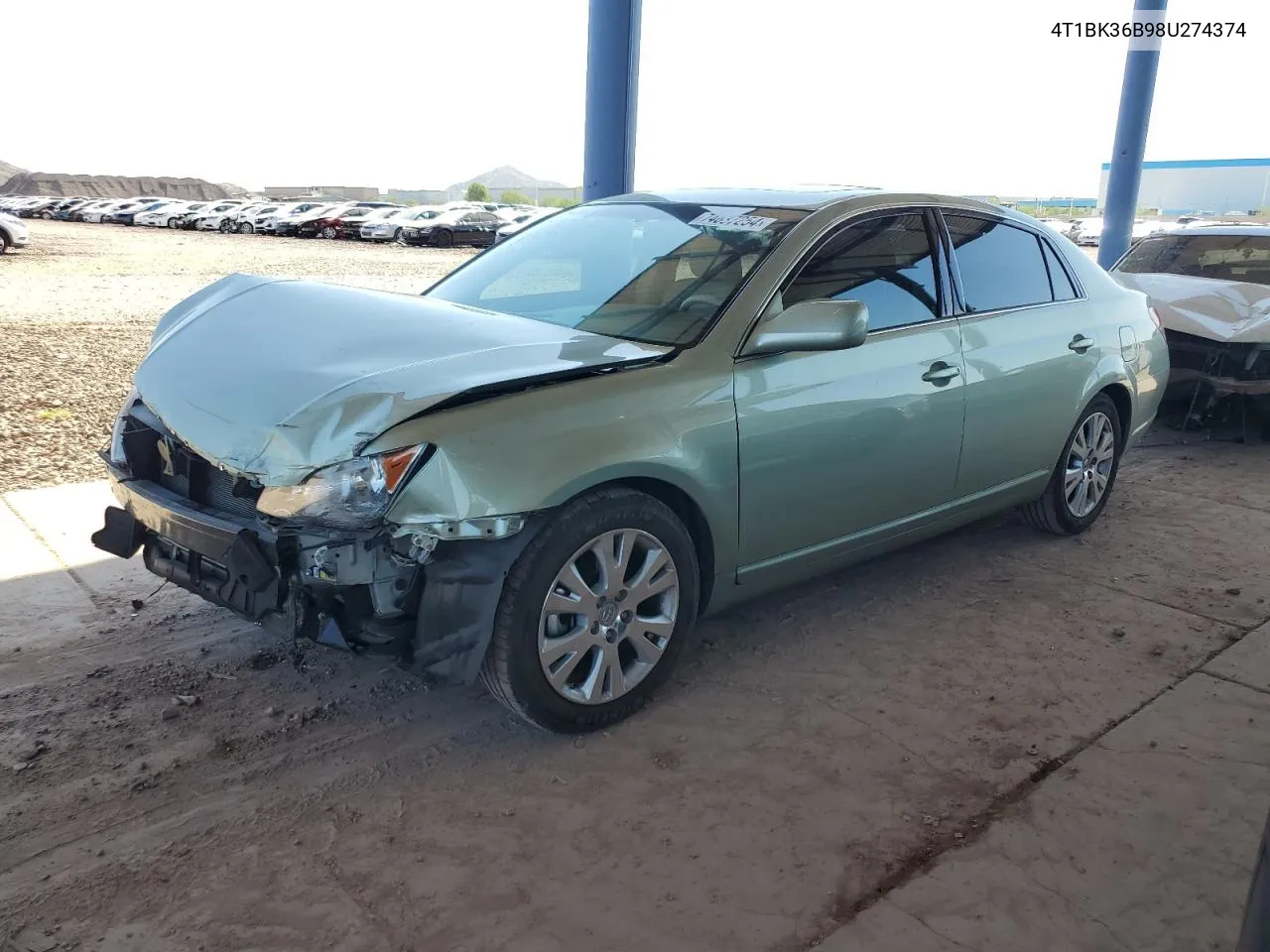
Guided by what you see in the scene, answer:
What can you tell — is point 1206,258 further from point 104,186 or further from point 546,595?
point 104,186

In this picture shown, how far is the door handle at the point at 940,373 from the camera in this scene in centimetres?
408

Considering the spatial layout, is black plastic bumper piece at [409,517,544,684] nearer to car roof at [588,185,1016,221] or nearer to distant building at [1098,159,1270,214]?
car roof at [588,185,1016,221]

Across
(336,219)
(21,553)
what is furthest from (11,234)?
(21,553)

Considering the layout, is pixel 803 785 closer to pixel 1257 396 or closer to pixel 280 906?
pixel 280 906

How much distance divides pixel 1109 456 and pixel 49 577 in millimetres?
5248

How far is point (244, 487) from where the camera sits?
307cm

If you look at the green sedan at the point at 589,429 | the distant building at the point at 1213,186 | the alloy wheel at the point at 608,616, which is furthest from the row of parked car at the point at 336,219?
the distant building at the point at 1213,186

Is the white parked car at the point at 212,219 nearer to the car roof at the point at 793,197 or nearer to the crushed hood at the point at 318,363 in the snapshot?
the car roof at the point at 793,197

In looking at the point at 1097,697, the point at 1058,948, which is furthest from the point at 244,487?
the point at 1097,697

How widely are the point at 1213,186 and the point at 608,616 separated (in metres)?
93.0

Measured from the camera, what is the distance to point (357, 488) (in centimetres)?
283

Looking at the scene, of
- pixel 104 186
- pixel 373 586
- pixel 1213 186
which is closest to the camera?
pixel 373 586

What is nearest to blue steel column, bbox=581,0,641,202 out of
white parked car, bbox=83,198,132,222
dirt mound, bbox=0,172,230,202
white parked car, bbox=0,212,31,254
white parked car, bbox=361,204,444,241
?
white parked car, bbox=0,212,31,254

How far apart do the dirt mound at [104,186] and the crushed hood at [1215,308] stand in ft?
324
